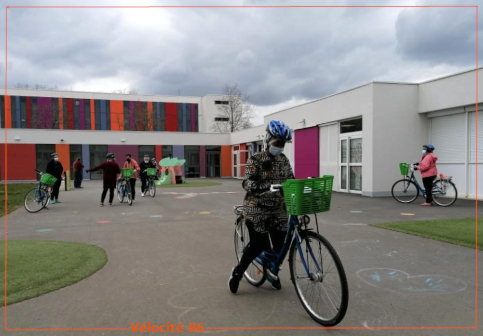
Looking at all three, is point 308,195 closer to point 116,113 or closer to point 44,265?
point 44,265

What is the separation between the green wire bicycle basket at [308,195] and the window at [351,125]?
1346cm

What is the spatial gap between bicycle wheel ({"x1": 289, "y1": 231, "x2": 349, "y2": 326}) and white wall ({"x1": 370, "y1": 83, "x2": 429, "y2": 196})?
12.1 meters

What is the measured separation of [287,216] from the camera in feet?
13.3

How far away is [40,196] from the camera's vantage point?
12.6 m

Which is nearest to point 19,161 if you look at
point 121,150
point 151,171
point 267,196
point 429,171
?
point 121,150

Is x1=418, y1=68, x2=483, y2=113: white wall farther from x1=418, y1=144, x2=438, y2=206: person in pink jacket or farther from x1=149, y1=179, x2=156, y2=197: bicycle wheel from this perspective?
x1=149, y1=179, x2=156, y2=197: bicycle wheel

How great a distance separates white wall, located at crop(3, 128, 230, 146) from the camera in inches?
1337

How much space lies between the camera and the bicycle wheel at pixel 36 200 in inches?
483

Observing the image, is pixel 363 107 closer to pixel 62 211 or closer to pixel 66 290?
pixel 62 211

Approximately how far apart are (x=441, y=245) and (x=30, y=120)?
2825 inches

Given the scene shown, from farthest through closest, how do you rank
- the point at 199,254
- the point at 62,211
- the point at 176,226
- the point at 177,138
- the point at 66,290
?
the point at 177,138 < the point at 62,211 < the point at 176,226 < the point at 199,254 < the point at 66,290

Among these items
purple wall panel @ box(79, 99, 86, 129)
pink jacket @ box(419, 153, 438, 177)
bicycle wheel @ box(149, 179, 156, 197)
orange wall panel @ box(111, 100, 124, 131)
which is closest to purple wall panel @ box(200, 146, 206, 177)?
bicycle wheel @ box(149, 179, 156, 197)

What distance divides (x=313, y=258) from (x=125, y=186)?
37.2 ft

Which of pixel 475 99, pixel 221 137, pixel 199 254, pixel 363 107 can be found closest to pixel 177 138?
pixel 221 137
